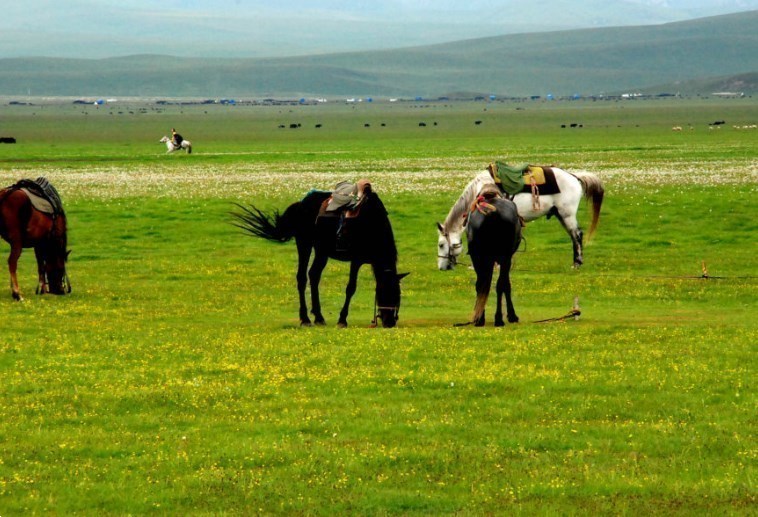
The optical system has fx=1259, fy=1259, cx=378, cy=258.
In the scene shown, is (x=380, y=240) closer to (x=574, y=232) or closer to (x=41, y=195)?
(x=41, y=195)

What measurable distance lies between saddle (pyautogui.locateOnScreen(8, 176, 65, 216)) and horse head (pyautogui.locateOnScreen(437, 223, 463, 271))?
7450 mm

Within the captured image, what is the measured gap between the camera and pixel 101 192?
48062 mm

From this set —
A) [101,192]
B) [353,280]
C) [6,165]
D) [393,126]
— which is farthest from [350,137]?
[353,280]

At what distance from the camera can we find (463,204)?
22.4 m

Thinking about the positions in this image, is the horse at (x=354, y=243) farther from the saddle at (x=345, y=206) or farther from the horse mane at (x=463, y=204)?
the horse mane at (x=463, y=204)

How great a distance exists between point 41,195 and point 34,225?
27.2 inches

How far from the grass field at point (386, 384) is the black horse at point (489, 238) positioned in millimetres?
1078

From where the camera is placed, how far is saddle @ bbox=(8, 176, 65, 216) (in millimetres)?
24062

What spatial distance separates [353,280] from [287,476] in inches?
359

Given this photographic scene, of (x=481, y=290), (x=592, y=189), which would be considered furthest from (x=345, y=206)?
(x=592, y=189)

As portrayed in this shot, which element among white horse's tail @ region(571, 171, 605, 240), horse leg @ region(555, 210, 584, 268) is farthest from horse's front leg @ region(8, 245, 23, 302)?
white horse's tail @ region(571, 171, 605, 240)

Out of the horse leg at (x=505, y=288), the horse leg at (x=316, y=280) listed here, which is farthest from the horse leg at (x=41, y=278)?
the horse leg at (x=505, y=288)

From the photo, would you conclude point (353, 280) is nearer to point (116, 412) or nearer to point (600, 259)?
point (116, 412)

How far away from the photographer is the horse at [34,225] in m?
23.9
